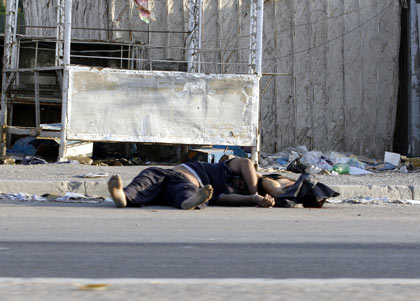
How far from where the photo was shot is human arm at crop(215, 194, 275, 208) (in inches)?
254

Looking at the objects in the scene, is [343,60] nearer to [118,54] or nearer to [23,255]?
[118,54]

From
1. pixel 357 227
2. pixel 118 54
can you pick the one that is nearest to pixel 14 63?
pixel 118 54

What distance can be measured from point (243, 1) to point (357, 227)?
9.73 m

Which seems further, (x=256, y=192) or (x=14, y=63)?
(x=14, y=63)

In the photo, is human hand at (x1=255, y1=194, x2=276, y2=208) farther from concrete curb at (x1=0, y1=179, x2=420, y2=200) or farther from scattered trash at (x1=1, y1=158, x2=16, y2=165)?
scattered trash at (x1=1, y1=158, x2=16, y2=165)

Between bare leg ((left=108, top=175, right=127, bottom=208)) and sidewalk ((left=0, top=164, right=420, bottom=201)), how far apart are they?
175 centimetres

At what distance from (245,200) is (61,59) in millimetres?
6910

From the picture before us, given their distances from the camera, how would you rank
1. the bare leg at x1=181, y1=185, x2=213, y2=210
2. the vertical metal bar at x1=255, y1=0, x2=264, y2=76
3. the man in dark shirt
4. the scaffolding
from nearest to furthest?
the bare leg at x1=181, y1=185, x2=213, y2=210
the man in dark shirt
the scaffolding
the vertical metal bar at x1=255, y1=0, x2=264, y2=76

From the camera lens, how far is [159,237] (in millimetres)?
4289

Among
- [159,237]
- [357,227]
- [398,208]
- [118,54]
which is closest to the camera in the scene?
[159,237]

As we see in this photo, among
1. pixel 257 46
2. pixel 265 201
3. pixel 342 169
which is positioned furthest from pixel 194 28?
pixel 265 201

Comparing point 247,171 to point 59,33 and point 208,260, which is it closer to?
point 208,260

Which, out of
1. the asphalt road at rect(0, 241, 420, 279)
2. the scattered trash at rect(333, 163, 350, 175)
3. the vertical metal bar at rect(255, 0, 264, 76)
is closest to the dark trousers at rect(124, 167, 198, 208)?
the asphalt road at rect(0, 241, 420, 279)

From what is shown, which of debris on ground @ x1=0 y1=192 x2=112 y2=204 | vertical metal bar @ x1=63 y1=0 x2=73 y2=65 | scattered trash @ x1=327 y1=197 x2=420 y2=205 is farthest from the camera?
vertical metal bar @ x1=63 y1=0 x2=73 y2=65
